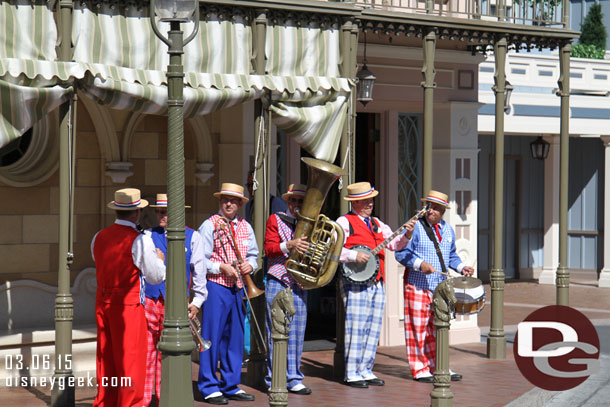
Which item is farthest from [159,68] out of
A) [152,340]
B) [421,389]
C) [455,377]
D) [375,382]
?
[455,377]

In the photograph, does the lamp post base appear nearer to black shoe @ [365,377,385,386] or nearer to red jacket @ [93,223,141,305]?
black shoe @ [365,377,385,386]

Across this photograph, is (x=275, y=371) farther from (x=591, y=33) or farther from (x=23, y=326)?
(x=591, y=33)

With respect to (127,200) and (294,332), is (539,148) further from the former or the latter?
(127,200)

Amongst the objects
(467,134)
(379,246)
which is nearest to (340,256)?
(379,246)

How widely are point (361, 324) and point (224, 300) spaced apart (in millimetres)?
1508

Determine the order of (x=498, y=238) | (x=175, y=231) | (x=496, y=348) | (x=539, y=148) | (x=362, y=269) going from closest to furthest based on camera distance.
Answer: (x=175, y=231), (x=362, y=269), (x=496, y=348), (x=498, y=238), (x=539, y=148)

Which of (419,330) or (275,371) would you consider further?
(419,330)

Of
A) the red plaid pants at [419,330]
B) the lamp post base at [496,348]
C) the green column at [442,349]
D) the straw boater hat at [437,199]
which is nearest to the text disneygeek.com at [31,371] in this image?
the red plaid pants at [419,330]

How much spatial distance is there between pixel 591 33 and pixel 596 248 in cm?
928

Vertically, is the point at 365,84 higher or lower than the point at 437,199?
higher

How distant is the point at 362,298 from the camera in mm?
10367

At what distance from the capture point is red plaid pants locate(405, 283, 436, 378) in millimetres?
10680

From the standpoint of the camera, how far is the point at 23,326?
10.8 meters

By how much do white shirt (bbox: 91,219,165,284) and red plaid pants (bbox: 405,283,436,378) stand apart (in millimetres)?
3134
